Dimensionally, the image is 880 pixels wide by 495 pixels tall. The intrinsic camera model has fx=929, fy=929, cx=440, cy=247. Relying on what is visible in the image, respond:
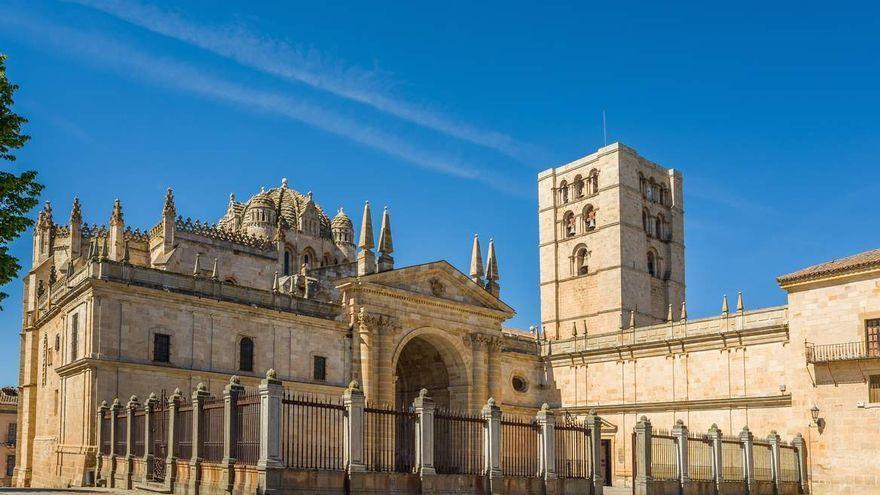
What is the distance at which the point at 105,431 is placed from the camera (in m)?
30.0

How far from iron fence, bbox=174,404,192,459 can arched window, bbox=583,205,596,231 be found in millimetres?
45442

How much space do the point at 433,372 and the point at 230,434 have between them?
24.8 meters

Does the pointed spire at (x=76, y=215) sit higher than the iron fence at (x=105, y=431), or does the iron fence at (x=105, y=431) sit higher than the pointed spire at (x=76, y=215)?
the pointed spire at (x=76, y=215)

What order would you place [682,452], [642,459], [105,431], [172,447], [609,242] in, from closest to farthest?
[172,447] → [642,459] → [105,431] → [682,452] → [609,242]

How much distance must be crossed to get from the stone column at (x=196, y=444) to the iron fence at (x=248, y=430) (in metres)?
1.73

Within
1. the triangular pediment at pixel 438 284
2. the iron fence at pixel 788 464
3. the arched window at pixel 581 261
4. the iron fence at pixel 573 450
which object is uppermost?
the arched window at pixel 581 261

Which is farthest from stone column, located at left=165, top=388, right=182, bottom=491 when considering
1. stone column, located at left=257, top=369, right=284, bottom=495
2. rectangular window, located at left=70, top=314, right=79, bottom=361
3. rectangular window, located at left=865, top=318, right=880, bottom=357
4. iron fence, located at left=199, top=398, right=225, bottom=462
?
A: rectangular window, located at left=865, top=318, right=880, bottom=357

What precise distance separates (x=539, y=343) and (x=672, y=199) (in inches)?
946

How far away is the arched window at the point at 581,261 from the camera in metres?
65.8

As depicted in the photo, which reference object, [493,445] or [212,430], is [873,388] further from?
[212,430]

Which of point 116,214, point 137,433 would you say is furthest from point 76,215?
point 137,433

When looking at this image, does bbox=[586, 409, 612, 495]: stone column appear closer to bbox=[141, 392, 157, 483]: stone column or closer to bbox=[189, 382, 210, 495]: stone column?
bbox=[189, 382, 210, 495]: stone column

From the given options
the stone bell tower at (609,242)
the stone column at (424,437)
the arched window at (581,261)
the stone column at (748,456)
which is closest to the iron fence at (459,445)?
the stone column at (424,437)

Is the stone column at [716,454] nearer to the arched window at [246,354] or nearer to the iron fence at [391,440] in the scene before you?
the iron fence at [391,440]
